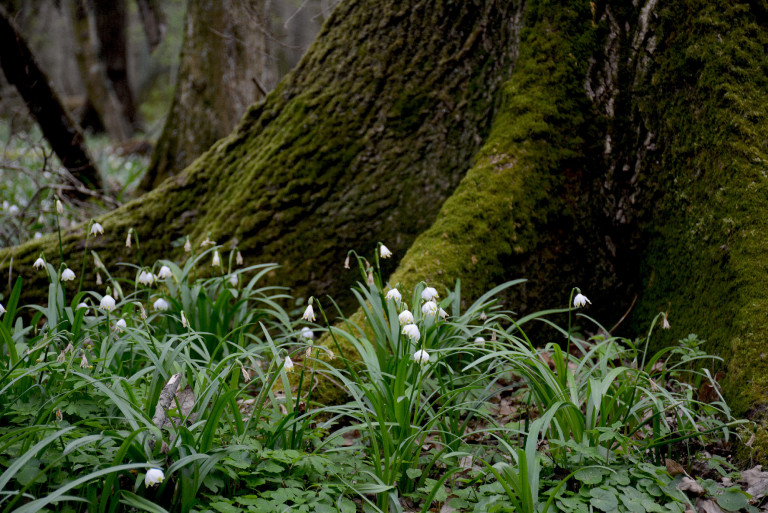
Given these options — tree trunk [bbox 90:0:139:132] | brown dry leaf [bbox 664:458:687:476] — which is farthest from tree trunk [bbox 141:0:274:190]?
tree trunk [bbox 90:0:139:132]

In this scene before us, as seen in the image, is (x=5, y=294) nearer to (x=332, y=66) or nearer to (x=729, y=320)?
(x=332, y=66)

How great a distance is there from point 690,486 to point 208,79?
260 inches

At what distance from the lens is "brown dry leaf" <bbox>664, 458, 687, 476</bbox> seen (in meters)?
2.08

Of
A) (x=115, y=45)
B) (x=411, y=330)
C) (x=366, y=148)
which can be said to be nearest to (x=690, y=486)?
(x=411, y=330)

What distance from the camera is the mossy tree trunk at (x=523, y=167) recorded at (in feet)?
9.21

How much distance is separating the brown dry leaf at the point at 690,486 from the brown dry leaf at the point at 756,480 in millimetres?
175

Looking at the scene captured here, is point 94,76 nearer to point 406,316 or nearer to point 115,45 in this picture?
point 115,45

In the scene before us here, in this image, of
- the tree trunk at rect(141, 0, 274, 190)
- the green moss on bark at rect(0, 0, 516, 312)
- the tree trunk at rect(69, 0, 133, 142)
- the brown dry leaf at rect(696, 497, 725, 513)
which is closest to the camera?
the brown dry leaf at rect(696, 497, 725, 513)

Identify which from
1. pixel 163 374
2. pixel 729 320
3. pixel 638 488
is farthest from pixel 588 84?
pixel 163 374

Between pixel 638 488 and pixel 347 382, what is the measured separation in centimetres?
109

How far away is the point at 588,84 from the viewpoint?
3.23 meters

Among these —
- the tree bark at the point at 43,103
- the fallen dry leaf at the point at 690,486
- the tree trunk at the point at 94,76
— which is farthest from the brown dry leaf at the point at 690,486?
the tree trunk at the point at 94,76

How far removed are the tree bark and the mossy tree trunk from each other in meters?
2.65

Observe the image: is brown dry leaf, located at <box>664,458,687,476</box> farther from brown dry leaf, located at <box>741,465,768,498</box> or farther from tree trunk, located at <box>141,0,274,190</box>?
tree trunk, located at <box>141,0,274,190</box>
